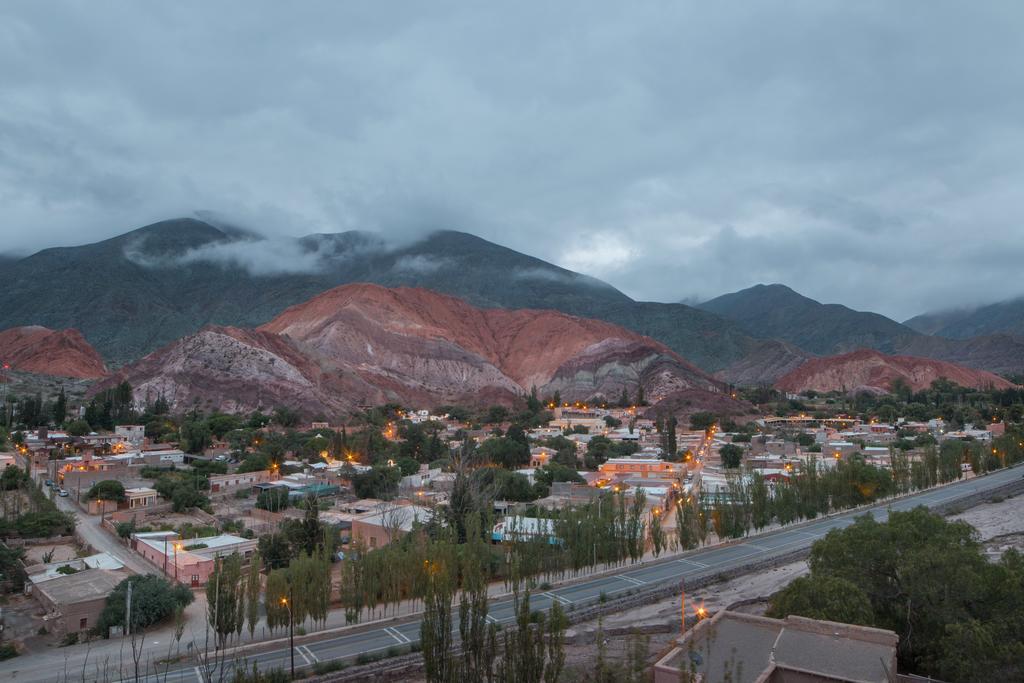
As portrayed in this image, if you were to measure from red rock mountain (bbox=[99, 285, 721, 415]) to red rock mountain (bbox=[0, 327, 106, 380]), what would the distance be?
30104 millimetres

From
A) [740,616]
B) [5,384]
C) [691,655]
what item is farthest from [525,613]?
[5,384]

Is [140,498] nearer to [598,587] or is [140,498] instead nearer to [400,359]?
[598,587]

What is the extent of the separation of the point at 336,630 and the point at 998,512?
124 feet

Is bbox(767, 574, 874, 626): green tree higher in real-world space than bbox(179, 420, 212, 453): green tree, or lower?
lower

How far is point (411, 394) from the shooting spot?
11944cm

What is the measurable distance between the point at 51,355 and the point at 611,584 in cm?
13311

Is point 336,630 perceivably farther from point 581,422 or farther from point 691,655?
point 581,422

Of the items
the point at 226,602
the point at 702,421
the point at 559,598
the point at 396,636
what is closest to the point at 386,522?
the point at 559,598

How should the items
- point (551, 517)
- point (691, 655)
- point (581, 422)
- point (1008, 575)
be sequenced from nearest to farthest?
point (691, 655) → point (1008, 575) → point (551, 517) → point (581, 422)

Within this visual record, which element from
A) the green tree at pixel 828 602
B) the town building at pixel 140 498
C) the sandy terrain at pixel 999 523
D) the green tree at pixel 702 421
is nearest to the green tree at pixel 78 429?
the town building at pixel 140 498

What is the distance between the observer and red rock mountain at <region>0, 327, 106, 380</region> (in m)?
127

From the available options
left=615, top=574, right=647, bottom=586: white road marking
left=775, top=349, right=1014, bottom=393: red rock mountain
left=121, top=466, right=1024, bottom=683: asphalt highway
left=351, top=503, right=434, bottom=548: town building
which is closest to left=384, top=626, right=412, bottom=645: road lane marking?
left=121, top=466, right=1024, bottom=683: asphalt highway

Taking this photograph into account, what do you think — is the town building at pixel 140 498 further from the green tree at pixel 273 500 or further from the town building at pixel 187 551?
the town building at pixel 187 551

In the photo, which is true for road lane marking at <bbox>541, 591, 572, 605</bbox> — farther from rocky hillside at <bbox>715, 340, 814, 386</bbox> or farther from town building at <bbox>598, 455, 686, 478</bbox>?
rocky hillside at <bbox>715, 340, 814, 386</bbox>
